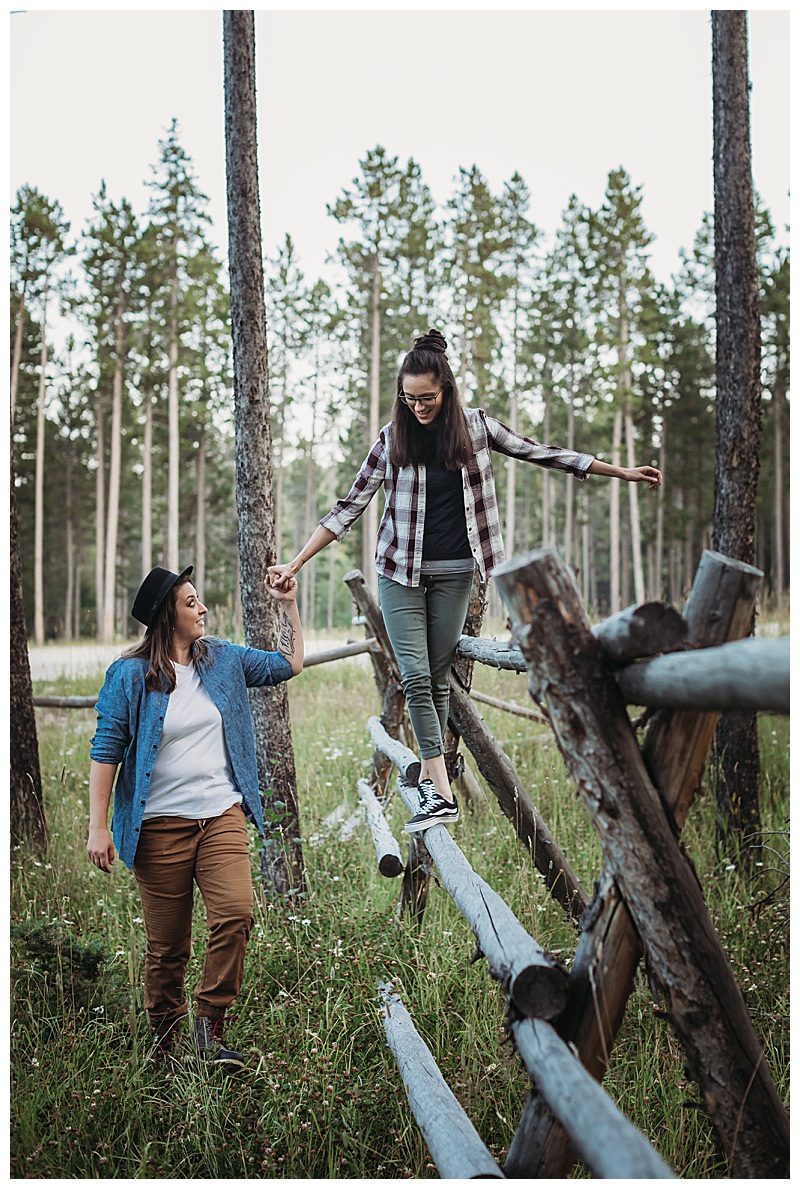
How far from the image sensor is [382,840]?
4.52 meters

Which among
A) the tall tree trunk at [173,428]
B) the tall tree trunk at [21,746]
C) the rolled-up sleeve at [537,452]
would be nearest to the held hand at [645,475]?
the rolled-up sleeve at [537,452]

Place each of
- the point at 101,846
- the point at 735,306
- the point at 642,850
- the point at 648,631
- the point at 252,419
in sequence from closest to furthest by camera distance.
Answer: the point at 648,631, the point at 642,850, the point at 101,846, the point at 252,419, the point at 735,306

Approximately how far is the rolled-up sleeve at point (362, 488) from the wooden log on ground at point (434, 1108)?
1969mm

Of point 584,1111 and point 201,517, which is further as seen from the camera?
point 201,517

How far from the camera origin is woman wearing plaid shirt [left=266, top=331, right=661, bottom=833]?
12.4 feet

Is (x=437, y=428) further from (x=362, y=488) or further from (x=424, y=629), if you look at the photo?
(x=424, y=629)

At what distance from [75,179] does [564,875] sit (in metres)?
20.3

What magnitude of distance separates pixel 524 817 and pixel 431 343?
2283 millimetres

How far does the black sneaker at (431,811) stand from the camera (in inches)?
149

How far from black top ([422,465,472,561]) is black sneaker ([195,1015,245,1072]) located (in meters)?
2.02

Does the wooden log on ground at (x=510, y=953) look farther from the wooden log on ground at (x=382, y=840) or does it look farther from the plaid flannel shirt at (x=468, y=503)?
the plaid flannel shirt at (x=468, y=503)

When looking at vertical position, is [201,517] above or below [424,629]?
above

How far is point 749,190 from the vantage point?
5.67 metres

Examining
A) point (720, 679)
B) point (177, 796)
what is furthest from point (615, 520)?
point (720, 679)
